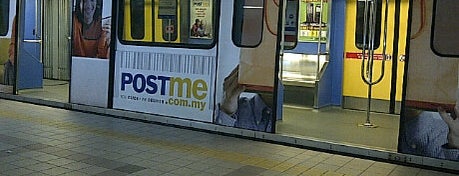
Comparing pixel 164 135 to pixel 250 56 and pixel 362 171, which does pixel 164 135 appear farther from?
pixel 362 171

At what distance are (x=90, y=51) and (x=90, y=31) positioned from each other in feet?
0.97

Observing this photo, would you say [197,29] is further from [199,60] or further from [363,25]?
[363,25]

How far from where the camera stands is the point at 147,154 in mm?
5855

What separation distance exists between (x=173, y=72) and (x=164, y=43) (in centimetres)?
42

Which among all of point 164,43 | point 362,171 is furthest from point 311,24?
point 362,171

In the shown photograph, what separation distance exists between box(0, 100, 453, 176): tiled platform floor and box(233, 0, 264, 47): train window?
3.96 feet

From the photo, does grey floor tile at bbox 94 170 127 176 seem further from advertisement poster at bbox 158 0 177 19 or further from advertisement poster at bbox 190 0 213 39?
advertisement poster at bbox 158 0 177 19

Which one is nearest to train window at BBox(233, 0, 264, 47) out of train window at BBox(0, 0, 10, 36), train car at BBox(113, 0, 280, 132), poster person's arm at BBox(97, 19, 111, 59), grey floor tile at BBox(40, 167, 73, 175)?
train car at BBox(113, 0, 280, 132)

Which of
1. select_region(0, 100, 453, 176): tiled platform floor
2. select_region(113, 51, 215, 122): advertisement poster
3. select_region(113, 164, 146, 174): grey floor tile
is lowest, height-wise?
select_region(113, 164, 146, 174): grey floor tile

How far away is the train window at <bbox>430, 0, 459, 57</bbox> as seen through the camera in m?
5.43

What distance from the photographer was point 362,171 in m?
5.39

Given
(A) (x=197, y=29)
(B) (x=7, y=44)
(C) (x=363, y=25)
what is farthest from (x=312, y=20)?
(B) (x=7, y=44)

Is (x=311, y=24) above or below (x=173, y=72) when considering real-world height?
above

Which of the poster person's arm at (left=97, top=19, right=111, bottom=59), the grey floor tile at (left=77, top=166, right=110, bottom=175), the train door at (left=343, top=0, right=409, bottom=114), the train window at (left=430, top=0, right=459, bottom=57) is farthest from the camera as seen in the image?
the train door at (left=343, top=0, right=409, bottom=114)
